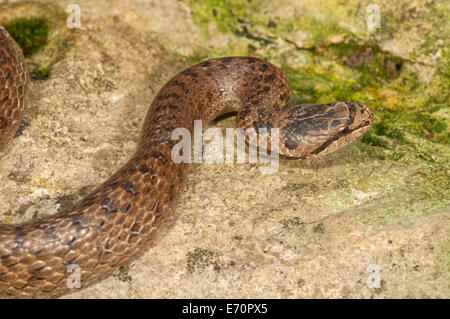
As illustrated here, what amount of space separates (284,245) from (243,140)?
1839 mm

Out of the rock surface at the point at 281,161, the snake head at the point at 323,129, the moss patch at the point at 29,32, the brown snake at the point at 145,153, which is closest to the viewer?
the brown snake at the point at 145,153

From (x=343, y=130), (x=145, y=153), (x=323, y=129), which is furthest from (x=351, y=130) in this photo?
(x=145, y=153)

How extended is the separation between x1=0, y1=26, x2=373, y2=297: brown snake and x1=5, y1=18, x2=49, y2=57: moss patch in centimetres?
99

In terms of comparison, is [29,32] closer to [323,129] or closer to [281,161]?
[281,161]

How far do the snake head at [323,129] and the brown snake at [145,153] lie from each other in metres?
0.01

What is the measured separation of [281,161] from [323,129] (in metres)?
0.67

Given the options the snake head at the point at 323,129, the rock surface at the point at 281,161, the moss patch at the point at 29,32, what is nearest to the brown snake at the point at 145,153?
the snake head at the point at 323,129

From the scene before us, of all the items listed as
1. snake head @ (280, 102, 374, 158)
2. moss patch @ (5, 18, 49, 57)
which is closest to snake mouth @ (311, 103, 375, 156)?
snake head @ (280, 102, 374, 158)

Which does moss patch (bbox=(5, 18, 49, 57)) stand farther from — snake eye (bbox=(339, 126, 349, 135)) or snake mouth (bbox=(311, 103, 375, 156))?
snake eye (bbox=(339, 126, 349, 135))

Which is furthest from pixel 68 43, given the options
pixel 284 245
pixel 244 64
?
pixel 284 245

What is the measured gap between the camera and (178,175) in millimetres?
5520

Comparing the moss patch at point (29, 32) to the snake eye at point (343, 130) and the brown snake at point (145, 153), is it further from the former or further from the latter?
the snake eye at point (343, 130)

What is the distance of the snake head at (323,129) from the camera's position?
593 centimetres

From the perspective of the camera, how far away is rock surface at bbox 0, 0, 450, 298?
4.85 m
